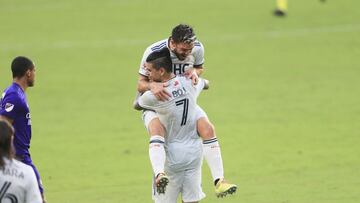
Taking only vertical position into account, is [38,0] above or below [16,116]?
below

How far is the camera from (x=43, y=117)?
69.1 feet

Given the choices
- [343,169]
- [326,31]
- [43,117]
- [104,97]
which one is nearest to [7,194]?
[343,169]

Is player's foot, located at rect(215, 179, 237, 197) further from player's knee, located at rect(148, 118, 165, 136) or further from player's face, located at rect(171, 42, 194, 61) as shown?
player's face, located at rect(171, 42, 194, 61)

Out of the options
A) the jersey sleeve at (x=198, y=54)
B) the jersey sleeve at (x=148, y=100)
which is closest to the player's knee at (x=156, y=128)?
the jersey sleeve at (x=148, y=100)

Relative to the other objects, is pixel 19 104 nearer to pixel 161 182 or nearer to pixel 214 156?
pixel 161 182

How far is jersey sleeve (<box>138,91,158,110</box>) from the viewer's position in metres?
10.6

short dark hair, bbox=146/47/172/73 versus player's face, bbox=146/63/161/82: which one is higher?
short dark hair, bbox=146/47/172/73

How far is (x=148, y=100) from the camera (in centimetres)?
1062

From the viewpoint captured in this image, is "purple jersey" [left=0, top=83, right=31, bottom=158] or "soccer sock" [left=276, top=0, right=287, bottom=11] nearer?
"purple jersey" [left=0, top=83, right=31, bottom=158]

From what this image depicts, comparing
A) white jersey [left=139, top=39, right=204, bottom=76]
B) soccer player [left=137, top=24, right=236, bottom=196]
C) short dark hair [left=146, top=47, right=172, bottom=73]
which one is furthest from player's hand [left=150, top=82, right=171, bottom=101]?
white jersey [left=139, top=39, right=204, bottom=76]

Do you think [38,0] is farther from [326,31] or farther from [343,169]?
[343,169]

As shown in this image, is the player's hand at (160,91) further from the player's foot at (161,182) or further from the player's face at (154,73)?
the player's foot at (161,182)

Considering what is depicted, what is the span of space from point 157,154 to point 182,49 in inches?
51.9

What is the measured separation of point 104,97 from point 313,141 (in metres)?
6.25
